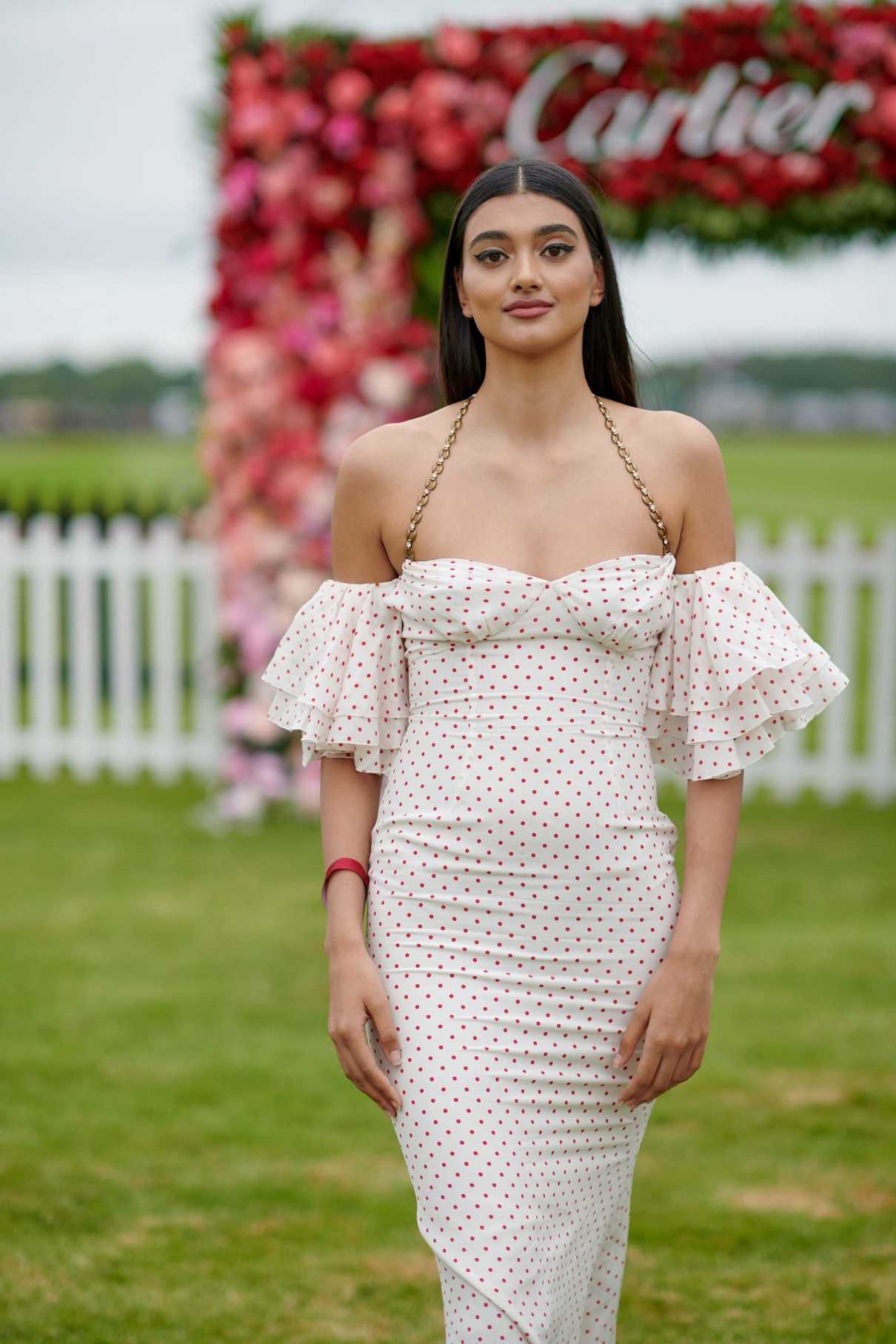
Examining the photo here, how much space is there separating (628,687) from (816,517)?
2631cm

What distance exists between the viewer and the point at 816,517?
27.7 m

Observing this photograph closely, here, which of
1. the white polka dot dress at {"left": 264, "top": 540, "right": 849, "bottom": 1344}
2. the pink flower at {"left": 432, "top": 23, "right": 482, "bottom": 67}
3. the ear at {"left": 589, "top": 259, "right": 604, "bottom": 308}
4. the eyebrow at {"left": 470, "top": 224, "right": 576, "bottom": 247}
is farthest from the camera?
the pink flower at {"left": 432, "top": 23, "right": 482, "bottom": 67}

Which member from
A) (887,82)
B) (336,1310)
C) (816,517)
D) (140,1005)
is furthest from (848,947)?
(816,517)

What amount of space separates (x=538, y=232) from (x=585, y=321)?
0.55 ft

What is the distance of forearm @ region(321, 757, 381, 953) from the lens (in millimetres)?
2244

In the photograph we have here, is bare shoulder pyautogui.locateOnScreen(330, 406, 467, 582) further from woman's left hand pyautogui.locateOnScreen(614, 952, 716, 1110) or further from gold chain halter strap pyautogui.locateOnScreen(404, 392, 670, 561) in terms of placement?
woman's left hand pyautogui.locateOnScreen(614, 952, 716, 1110)

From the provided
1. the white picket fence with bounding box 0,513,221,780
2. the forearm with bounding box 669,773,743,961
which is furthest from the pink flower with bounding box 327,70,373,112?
the forearm with bounding box 669,773,743,961

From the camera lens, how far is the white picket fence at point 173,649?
8.28 m

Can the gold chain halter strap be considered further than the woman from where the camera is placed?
Yes

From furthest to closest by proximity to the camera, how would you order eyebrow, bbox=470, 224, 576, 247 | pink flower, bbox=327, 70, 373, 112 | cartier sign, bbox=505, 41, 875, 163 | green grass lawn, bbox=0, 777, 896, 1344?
pink flower, bbox=327, 70, 373, 112 → cartier sign, bbox=505, 41, 875, 163 → green grass lawn, bbox=0, 777, 896, 1344 → eyebrow, bbox=470, 224, 576, 247

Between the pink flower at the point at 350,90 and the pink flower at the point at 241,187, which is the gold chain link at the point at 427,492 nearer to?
the pink flower at the point at 350,90

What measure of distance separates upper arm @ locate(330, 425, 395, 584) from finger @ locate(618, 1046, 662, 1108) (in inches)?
30.1

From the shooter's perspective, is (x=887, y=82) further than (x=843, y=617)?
No

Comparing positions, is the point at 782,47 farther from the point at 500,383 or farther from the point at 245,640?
the point at 500,383
